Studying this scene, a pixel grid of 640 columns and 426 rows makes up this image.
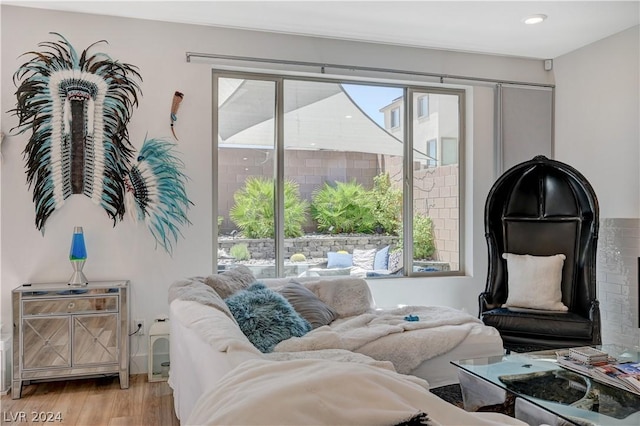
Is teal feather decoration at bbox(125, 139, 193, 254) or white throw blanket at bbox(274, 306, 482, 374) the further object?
teal feather decoration at bbox(125, 139, 193, 254)

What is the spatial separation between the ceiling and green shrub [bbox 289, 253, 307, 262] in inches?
71.1

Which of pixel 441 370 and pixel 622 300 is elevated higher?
pixel 622 300

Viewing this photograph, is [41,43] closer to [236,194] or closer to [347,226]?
[236,194]

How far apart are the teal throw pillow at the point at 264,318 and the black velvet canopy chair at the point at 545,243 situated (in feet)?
5.15

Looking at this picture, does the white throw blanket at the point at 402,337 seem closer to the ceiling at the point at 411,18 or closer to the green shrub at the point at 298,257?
the green shrub at the point at 298,257

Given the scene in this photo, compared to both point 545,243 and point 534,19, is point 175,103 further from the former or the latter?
point 545,243

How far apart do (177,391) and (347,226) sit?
2074mm

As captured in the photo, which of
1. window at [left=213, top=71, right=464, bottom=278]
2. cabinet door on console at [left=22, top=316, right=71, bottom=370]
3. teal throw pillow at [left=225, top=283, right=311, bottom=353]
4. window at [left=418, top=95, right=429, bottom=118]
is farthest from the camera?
window at [left=418, top=95, right=429, bottom=118]

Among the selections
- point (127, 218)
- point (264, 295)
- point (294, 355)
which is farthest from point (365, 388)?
point (127, 218)

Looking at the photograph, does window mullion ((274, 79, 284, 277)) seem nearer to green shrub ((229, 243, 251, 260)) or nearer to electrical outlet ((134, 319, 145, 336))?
green shrub ((229, 243, 251, 260))

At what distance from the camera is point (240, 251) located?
12.8ft

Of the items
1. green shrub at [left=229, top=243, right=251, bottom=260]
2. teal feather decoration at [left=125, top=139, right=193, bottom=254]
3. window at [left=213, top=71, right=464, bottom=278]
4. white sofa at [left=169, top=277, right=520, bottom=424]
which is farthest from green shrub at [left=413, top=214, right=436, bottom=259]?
teal feather decoration at [left=125, top=139, right=193, bottom=254]

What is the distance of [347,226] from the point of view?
417cm

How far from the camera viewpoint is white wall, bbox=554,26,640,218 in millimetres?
3793
